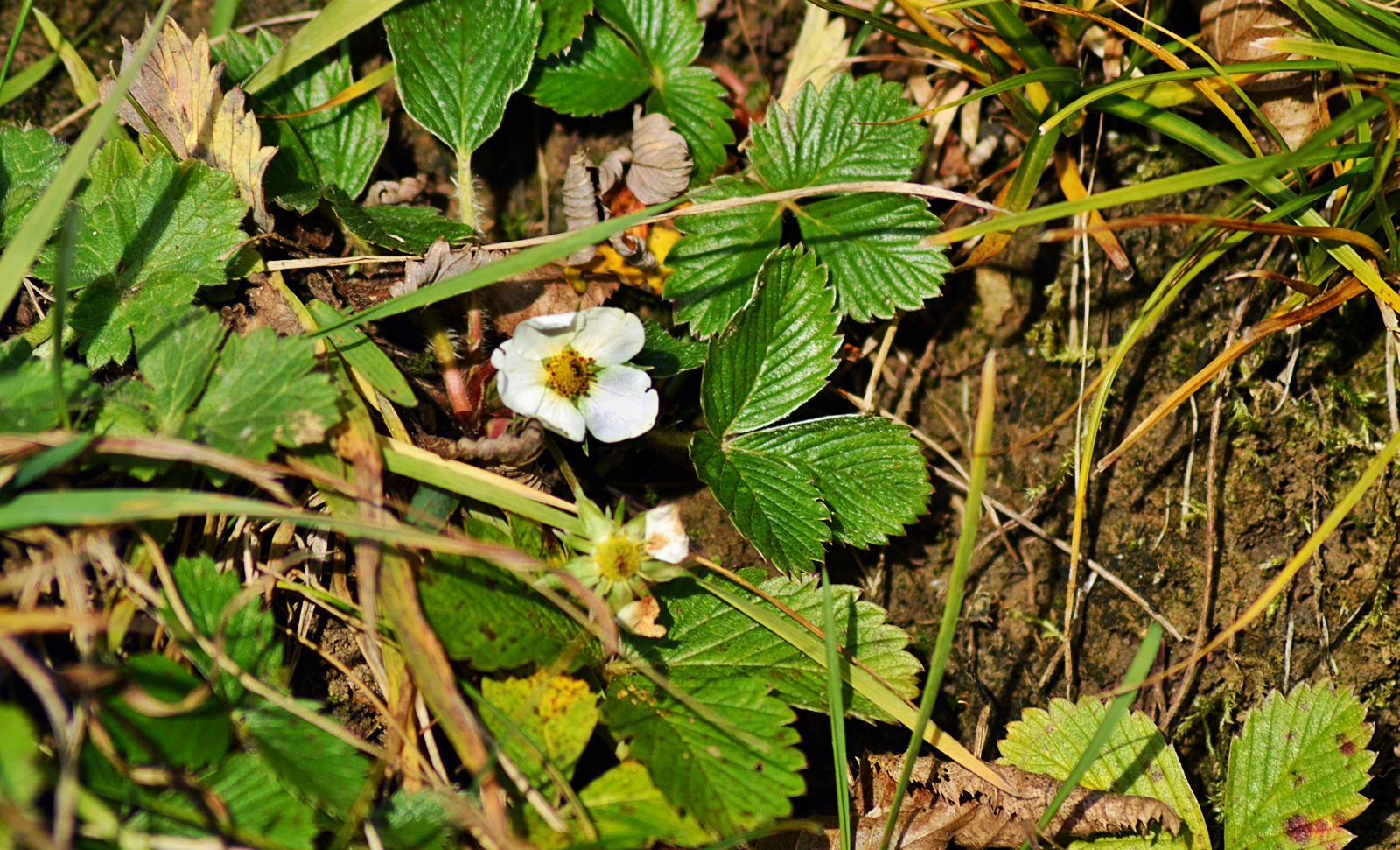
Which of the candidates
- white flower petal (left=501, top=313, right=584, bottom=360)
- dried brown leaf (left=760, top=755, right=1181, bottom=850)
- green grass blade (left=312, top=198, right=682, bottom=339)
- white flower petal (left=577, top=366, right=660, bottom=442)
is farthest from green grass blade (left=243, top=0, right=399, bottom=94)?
dried brown leaf (left=760, top=755, right=1181, bottom=850)

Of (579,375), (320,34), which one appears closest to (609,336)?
(579,375)

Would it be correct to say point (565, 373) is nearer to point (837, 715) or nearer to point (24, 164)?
point (837, 715)

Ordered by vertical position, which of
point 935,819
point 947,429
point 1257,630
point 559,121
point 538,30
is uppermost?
point 538,30

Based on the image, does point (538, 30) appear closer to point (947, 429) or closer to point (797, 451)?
point (797, 451)

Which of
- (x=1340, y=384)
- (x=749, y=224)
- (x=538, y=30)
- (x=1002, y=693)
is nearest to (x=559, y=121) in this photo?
(x=538, y=30)

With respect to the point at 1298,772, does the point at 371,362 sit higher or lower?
higher

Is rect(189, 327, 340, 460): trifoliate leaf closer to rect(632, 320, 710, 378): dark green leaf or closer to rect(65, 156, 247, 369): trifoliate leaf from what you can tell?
rect(65, 156, 247, 369): trifoliate leaf
